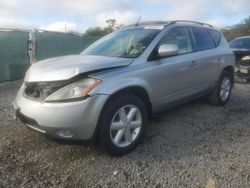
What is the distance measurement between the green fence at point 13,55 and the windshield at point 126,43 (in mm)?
5503

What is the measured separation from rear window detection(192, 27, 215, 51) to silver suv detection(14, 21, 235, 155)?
0.13 feet

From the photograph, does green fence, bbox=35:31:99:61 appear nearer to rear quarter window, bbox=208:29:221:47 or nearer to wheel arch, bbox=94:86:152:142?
rear quarter window, bbox=208:29:221:47

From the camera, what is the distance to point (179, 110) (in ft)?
19.2

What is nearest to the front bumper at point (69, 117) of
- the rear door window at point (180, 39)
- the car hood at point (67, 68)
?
the car hood at point (67, 68)

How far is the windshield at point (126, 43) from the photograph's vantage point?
4.36 metres

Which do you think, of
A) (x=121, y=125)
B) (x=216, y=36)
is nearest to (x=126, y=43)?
(x=121, y=125)

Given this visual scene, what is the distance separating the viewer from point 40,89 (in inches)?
143

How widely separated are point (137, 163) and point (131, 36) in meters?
2.07

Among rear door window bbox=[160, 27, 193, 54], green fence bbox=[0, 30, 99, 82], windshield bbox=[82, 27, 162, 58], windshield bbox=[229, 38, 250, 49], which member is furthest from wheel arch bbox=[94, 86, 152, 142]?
windshield bbox=[229, 38, 250, 49]

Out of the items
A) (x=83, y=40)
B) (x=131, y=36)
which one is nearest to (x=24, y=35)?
(x=83, y=40)

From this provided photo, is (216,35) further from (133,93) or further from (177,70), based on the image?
(133,93)

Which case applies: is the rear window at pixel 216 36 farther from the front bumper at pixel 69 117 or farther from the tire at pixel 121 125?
the front bumper at pixel 69 117

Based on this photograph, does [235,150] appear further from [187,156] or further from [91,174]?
[91,174]

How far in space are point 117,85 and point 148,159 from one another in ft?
3.27
